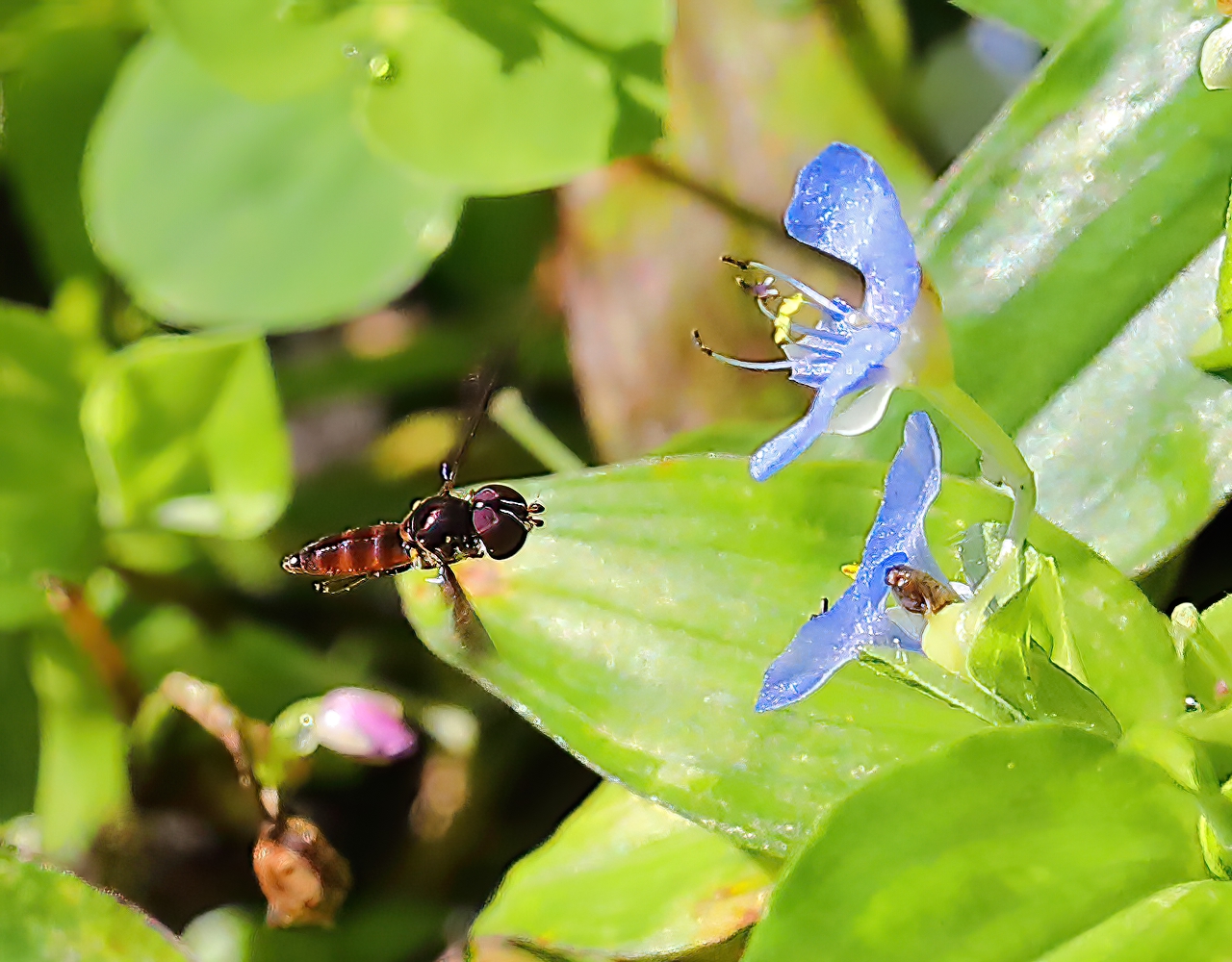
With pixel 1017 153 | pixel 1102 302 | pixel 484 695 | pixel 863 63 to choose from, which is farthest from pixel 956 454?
pixel 484 695

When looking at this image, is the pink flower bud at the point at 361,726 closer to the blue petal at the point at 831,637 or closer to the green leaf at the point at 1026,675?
the blue petal at the point at 831,637

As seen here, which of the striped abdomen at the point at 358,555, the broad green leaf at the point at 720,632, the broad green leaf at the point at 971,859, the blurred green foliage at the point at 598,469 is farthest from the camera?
the striped abdomen at the point at 358,555

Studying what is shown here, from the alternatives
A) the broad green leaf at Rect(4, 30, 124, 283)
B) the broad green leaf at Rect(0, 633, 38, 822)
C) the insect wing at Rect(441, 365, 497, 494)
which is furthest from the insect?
the broad green leaf at Rect(4, 30, 124, 283)

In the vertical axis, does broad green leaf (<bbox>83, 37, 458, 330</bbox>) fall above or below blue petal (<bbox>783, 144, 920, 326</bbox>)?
below

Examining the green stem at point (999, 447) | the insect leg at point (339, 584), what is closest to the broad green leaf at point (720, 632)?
the green stem at point (999, 447)

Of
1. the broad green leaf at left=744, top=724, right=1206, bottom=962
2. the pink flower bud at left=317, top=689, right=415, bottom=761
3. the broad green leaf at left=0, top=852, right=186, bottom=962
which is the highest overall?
the broad green leaf at left=744, top=724, right=1206, bottom=962

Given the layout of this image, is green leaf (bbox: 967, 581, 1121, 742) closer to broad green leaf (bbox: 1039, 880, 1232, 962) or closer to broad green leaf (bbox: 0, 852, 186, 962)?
broad green leaf (bbox: 1039, 880, 1232, 962)
